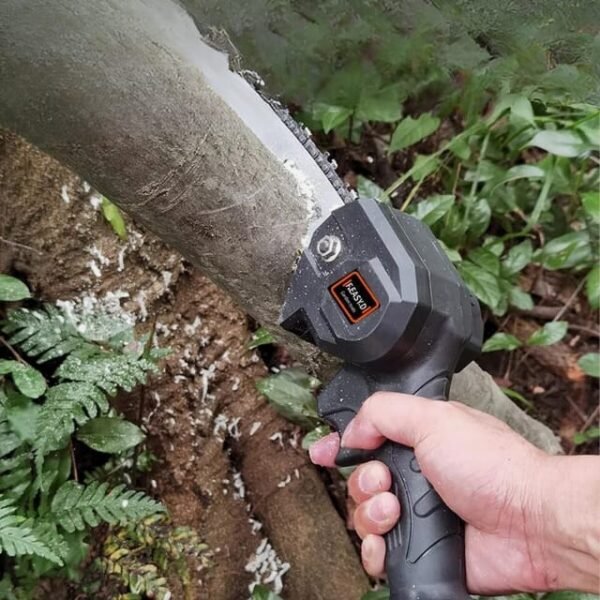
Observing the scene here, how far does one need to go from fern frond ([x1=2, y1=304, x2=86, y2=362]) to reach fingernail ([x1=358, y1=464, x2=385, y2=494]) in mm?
637

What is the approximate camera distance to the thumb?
1.15 m

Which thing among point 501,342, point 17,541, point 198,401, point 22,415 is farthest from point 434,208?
point 17,541

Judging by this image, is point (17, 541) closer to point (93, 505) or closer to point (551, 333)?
point (93, 505)

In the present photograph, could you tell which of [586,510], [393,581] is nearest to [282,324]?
[393,581]

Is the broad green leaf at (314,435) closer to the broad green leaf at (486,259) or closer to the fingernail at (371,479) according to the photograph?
the fingernail at (371,479)

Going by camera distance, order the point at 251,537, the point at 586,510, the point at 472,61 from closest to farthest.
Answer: the point at 586,510, the point at 472,61, the point at 251,537

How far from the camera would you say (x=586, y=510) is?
109 cm

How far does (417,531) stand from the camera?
3.75 feet

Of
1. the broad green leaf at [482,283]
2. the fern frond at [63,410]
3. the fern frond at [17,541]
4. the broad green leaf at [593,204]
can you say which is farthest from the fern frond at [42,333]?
the broad green leaf at [593,204]

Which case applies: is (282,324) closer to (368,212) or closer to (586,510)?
(368,212)

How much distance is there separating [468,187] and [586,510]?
126 cm

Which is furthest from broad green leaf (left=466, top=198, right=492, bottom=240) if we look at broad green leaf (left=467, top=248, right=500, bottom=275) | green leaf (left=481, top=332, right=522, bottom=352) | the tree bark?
the tree bark

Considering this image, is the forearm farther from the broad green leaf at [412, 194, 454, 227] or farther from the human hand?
the broad green leaf at [412, 194, 454, 227]

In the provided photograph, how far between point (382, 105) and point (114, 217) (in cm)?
78
